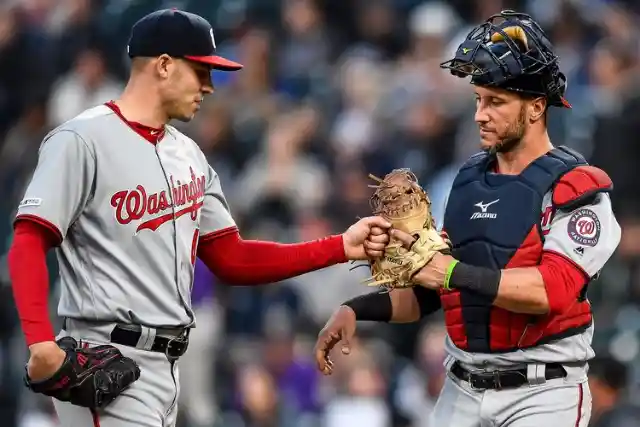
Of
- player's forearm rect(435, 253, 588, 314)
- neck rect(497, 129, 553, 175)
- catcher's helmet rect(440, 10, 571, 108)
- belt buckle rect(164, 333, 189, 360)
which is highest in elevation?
catcher's helmet rect(440, 10, 571, 108)

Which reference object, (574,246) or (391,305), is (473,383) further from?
(574,246)

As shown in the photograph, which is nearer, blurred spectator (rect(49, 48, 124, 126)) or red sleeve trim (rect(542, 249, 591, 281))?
red sleeve trim (rect(542, 249, 591, 281))

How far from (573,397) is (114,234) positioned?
1.82 metres

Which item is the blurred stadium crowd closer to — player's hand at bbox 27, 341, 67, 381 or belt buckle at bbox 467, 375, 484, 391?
belt buckle at bbox 467, 375, 484, 391

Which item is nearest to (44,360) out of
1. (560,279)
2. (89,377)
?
(89,377)

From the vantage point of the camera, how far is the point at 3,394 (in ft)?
31.9

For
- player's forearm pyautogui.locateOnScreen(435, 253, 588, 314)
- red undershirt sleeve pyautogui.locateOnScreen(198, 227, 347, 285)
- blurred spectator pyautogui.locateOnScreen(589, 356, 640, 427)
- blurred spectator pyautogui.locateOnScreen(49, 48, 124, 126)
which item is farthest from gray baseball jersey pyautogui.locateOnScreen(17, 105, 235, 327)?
blurred spectator pyautogui.locateOnScreen(49, 48, 124, 126)

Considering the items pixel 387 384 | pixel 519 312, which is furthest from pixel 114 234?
pixel 387 384

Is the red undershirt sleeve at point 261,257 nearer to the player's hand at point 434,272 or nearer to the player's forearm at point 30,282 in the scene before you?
the player's hand at point 434,272

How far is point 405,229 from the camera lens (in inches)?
194

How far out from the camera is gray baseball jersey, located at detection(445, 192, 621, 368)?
4.79 meters

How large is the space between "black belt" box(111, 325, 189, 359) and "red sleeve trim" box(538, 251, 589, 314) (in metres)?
1.38

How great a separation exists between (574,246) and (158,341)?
158 cm

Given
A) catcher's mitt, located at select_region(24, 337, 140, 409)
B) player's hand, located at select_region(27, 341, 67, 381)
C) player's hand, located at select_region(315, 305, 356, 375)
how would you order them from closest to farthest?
1. player's hand, located at select_region(27, 341, 67, 381)
2. catcher's mitt, located at select_region(24, 337, 140, 409)
3. player's hand, located at select_region(315, 305, 356, 375)
